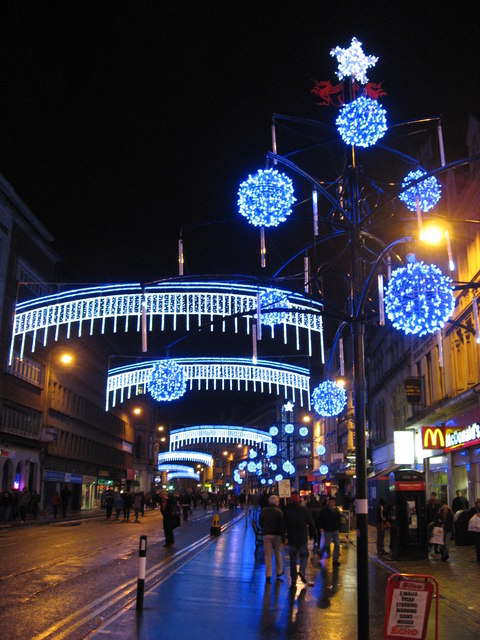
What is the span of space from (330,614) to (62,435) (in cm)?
4833

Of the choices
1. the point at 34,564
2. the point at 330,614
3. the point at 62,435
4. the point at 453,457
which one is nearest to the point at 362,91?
the point at 330,614

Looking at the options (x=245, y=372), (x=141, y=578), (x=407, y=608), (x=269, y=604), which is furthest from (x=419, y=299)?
(x=245, y=372)

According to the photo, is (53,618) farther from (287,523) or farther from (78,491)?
(78,491)

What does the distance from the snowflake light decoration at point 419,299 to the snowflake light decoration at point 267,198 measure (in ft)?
7.50

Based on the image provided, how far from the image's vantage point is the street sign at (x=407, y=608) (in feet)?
23.5

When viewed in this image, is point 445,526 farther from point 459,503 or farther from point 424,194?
point 424,194

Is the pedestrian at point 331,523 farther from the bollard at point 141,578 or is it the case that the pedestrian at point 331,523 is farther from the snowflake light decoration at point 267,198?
the snowflake light decoration at point 267,198

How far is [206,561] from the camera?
18.2 metres

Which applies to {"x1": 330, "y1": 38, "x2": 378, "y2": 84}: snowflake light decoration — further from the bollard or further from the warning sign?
the bollard

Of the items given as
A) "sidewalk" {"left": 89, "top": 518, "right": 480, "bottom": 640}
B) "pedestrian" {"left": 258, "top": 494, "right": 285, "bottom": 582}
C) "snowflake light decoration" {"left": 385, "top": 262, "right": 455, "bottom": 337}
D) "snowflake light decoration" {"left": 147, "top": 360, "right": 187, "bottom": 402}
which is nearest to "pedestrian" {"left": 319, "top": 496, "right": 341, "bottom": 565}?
"sidewalk" {"left": 89, "top": 518, "right": 480, "bottom": 640}

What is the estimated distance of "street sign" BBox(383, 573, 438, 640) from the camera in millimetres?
7160

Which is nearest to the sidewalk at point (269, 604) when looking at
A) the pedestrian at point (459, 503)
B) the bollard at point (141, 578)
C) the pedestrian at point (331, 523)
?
the bollard at point (141, 578)

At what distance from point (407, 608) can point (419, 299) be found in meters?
5.19

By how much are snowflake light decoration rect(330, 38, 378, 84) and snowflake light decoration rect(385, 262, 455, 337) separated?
3.33m
